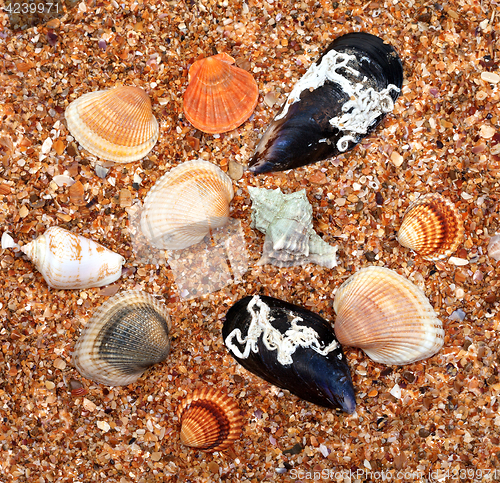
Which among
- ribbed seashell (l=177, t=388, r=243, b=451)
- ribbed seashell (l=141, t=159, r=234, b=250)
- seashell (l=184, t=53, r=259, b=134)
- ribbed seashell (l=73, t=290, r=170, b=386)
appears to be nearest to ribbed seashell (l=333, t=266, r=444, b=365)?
ribbed seashell (l=177, t=388, r=243, b=451)

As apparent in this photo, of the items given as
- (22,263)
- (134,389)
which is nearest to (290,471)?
(134,389)

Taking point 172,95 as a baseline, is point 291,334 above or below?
below

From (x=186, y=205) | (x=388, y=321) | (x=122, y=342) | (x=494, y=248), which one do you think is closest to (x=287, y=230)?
(x=186, y=205)

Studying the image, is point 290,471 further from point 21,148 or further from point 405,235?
point 21,148

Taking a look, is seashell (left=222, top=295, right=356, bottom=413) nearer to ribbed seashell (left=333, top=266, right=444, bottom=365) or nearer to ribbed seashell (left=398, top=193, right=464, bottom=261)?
ribbed seashell (left=333, top=266, right=444, bottom=365)

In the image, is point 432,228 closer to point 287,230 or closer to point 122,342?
point 287,230

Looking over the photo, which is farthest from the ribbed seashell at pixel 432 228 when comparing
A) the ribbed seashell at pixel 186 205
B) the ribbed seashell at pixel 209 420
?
the ribbed seashell at pixel 209 420

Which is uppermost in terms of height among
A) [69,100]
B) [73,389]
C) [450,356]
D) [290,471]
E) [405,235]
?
[69,100]

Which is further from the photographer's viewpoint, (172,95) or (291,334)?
(172,95)
